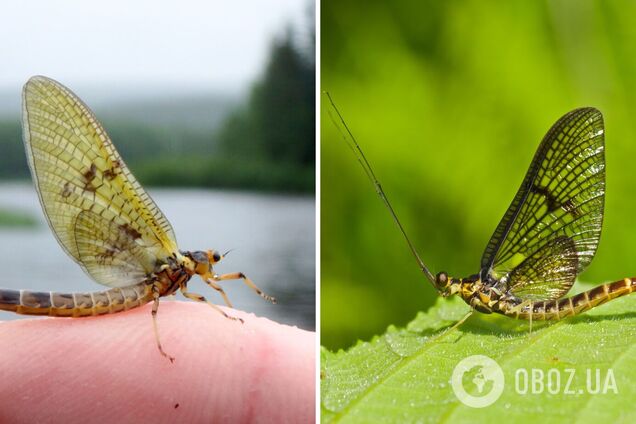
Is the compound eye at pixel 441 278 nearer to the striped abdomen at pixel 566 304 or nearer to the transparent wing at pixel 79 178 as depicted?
the striped abdomen at pixel 566 304

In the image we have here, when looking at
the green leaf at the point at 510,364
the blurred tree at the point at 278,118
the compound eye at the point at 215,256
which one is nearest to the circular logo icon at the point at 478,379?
the green leaf at the point at 510,364

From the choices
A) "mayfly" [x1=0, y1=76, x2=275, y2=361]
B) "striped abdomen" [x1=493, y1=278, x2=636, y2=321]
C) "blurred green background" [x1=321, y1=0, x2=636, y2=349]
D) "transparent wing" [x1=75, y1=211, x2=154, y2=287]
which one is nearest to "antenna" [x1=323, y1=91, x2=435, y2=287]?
"blurred green background" [x1=321, y1=0, x2=636, y2=349]

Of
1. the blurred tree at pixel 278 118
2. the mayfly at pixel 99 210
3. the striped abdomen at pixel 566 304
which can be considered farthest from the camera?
the blurred tree at pixel 278 118

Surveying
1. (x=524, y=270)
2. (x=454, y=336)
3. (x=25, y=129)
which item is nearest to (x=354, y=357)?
(x=454, y=336)

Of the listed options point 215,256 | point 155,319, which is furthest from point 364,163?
point 155,319

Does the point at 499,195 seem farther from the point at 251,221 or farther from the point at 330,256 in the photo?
the point at 251,221

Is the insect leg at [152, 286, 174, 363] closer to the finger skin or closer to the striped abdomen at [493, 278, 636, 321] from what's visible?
the finger skin

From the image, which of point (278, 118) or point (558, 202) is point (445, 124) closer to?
point (558, 202)
